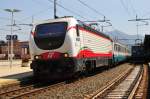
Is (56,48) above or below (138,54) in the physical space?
above

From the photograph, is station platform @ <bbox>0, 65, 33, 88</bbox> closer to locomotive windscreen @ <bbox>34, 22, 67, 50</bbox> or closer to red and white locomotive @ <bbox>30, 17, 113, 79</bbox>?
red and white locomotive @ <bbox>30, 17, 113, 79</bbox>

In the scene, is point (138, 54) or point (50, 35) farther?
point (138, 54)

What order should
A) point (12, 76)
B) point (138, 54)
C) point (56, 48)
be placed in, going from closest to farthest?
point (56, 48), point (12, 76), point (138, 54)

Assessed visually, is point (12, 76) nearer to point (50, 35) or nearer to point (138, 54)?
point (50, 35)

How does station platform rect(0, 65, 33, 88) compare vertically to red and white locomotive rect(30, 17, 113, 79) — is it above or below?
below

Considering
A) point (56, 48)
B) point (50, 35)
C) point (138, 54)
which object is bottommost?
point (138, 54)

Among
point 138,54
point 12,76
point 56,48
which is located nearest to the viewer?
point 56,48

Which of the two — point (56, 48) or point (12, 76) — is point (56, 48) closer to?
point (56, 48)

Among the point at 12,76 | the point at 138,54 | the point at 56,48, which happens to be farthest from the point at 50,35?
the point at 138,54

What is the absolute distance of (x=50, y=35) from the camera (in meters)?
18.9

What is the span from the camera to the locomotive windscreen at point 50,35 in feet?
61.3

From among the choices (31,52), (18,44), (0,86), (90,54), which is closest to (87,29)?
(90,54)

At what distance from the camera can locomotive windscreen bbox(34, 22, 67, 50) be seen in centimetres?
1867

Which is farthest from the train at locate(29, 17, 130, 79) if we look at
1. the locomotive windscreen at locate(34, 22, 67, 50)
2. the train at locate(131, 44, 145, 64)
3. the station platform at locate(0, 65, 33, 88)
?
the train at locate(131, 44, 145, 64)
